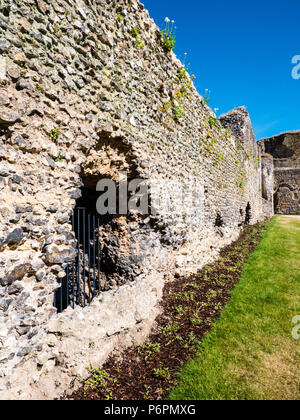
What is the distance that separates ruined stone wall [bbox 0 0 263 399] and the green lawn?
3.17 feet

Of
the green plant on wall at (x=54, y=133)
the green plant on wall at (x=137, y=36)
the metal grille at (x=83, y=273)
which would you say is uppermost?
the green plant on wall at (x=137, y=36)

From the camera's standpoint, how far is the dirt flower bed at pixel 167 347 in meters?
2.45

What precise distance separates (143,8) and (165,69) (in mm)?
1069

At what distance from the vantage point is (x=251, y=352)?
9.80ft

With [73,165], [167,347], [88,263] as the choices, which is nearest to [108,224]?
[88,263]

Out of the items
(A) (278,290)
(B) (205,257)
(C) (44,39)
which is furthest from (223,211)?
(C) (44,39)

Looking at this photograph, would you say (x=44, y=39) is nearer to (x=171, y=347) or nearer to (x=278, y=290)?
(x=171, y=347)

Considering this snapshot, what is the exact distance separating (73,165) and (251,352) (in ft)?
10.7

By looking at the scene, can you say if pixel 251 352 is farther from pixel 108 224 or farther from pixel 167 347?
pixel 108 224

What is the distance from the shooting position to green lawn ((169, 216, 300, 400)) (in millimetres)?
2441

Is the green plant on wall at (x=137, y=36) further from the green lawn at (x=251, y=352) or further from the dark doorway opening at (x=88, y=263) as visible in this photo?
the green lawn at (x=251, y=352)

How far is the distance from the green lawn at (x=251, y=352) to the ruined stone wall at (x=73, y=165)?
3.17 feet

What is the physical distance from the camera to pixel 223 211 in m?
8.46

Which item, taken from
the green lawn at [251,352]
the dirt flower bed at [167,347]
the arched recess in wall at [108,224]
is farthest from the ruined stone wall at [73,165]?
the green lawn at [251,352]
